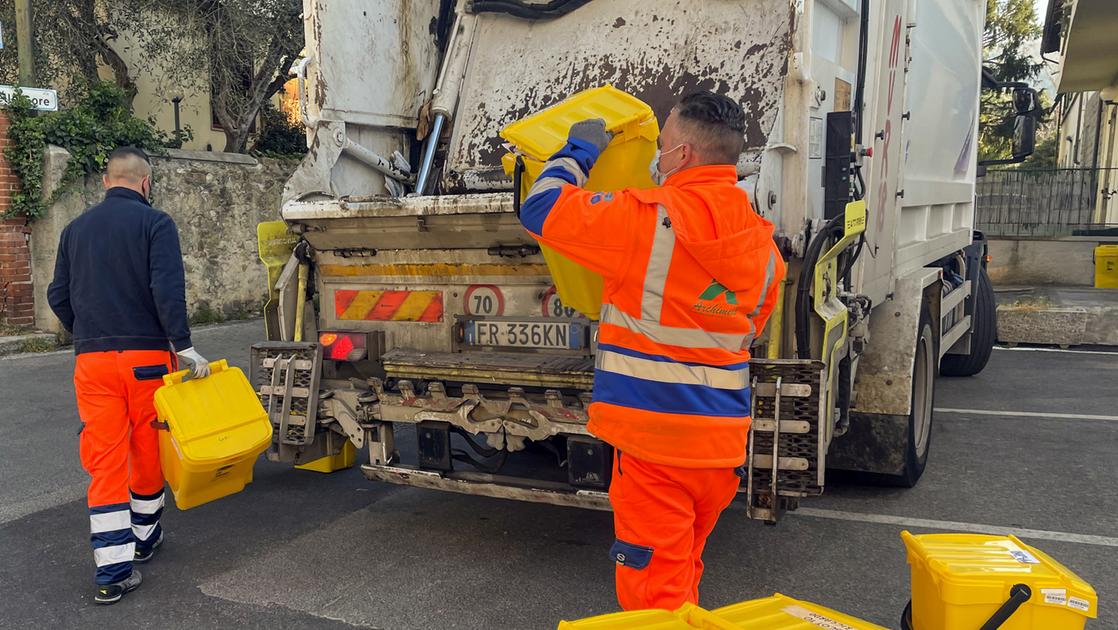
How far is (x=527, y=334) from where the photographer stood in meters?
3.75

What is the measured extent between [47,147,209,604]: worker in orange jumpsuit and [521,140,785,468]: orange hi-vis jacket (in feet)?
6.55

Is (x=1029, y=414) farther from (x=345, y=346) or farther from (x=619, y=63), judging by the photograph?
(x=345, y=346)

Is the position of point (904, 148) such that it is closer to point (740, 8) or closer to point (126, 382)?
point (740, 8)

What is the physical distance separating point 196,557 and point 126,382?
0.84m

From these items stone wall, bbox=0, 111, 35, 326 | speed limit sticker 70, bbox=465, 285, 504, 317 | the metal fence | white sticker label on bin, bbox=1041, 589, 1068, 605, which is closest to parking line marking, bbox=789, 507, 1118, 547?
speed limit sticker 70, bbox=465, 285, 504, 317

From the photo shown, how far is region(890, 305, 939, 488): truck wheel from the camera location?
4617 millimetres

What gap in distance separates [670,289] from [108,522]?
8.22ft

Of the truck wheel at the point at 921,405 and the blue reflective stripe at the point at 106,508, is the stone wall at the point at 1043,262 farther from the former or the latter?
the blue reflective stripe at the point at 106,508

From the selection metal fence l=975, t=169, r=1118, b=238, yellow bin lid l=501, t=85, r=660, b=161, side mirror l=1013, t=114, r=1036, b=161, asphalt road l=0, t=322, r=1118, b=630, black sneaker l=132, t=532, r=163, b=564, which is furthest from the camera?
metal fence l=975, t=169, r=1118, b=238

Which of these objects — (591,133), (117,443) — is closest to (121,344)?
(117,443)

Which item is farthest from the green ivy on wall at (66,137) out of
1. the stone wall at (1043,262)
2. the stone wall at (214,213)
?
the stone wall at (1043,262)

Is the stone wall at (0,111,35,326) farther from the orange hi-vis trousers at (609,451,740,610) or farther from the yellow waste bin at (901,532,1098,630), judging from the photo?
the yellow waste bin at (901,532,1098,630)

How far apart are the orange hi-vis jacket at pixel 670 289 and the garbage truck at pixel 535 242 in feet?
2.82

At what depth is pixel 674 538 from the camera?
2346 millimetres
